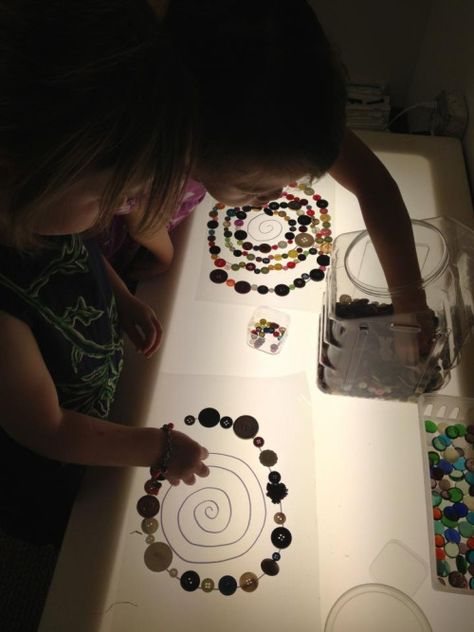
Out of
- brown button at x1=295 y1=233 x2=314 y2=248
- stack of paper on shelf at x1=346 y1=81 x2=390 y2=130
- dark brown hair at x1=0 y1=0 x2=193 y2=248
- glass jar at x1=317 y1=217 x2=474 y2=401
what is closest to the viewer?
dark brown hair at x1=0 y1=0 x2=193 y2=248

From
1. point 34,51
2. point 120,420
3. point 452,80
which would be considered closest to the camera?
point 34,51

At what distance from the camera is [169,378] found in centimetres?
81

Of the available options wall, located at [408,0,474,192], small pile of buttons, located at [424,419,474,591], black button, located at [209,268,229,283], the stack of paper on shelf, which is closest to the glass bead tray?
small pile of buttons, located at [424,419,474,591]

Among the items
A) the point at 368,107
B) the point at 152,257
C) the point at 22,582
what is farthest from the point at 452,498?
the point at 368,107

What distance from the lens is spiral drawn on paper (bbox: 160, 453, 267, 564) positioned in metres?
0.68

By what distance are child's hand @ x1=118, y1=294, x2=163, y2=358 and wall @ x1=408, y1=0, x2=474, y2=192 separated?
2.29 ft

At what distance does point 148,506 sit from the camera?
70 centimetres

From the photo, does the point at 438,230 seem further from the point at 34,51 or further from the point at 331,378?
the point at 34,51

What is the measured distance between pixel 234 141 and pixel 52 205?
0.21 meters

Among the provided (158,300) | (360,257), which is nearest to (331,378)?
(360,257)

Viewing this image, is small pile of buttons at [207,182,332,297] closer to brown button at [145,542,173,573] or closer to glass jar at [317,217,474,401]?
glass jar at [317,217,474,401]

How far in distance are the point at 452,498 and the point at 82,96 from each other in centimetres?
67

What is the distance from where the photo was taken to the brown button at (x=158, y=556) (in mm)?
663

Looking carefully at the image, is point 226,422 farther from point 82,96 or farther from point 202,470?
point 82,96
